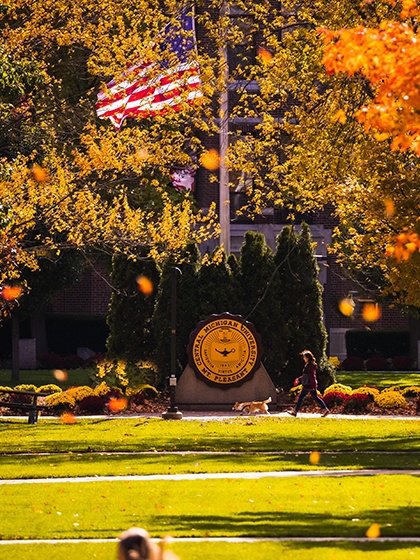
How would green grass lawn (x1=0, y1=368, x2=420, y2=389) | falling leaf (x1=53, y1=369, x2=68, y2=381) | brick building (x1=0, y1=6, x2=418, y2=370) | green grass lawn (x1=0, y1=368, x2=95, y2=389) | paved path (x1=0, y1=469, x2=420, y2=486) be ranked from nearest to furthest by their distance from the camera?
paved path (x1=0, y1=469, x2=420, y2=486)
green grass lawn (x1=0, y1=368, x2=420, y2=389)
green grass lawn (x1=0, y1=368, x2=95, y2=389)
falling leaf (x1=53, y1=369, x2=68, y2=381)
brick building (x1=0, y1=6, x2=418, y2=370)

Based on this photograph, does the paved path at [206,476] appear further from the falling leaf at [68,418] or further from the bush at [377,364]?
the bush at [377,364]

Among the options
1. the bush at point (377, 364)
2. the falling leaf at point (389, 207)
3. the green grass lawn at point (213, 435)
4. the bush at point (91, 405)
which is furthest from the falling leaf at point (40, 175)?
the bush at point (377, 364)

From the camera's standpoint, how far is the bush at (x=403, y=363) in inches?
2175

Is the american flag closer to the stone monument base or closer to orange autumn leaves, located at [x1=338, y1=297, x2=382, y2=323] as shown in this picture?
the stone monument base

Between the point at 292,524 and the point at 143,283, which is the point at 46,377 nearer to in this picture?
the point at 143,283

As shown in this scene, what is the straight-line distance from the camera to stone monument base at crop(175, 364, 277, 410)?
35.6m

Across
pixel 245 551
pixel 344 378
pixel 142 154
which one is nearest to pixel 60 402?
pixel 142 154

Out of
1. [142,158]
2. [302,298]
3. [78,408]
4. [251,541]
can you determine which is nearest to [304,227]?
[302,298]

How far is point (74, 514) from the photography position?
16.3 metres

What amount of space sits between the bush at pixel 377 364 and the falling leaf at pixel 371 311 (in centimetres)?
430

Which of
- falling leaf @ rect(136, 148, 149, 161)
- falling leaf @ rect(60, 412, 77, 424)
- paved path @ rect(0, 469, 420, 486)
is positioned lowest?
paved path @ rect(0, 469, 420, 486)

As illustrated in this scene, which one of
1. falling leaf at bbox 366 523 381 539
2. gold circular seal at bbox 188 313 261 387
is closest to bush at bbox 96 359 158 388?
Answer: gold circular seal at bbox 188 313 261 387

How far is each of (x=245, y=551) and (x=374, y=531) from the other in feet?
5.91

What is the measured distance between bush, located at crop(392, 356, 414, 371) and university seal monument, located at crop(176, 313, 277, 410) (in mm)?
20182
